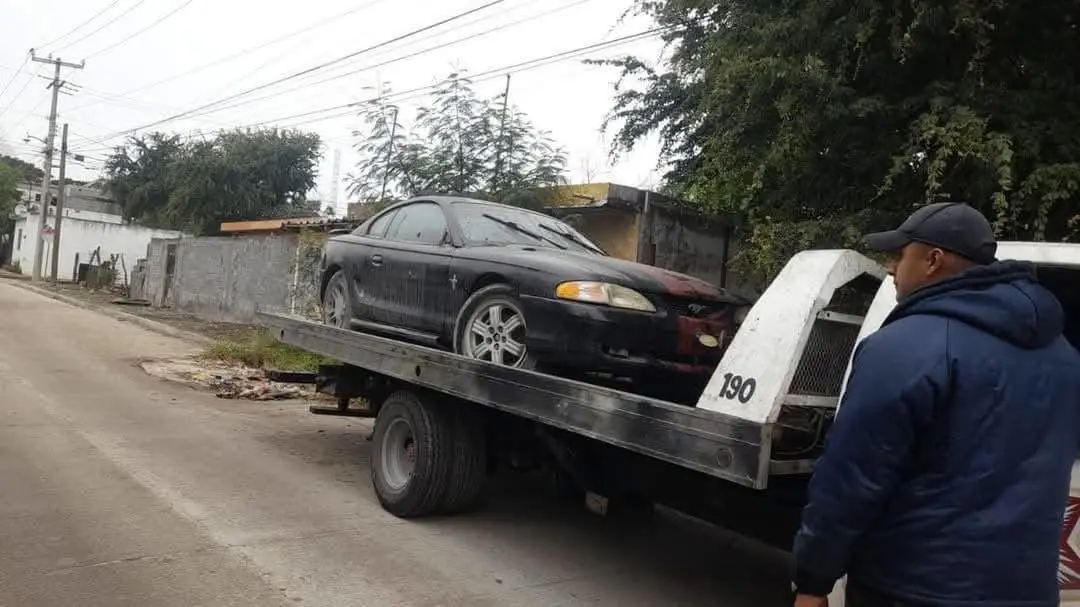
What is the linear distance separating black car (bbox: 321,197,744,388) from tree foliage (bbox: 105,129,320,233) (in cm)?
2642

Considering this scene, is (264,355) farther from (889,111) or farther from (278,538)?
(889,111)

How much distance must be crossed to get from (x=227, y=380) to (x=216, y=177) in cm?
2362

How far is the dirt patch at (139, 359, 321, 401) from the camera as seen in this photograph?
1041cm

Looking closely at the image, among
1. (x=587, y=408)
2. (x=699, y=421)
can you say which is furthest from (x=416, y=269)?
(x=699, y=421)

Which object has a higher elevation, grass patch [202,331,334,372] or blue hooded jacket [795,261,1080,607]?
blue hooded jacket [795,261,1080,607]

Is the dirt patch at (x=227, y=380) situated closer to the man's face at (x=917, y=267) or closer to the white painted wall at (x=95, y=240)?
the man's face at (x=917, y=267)

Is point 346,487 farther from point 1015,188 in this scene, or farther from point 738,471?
point 1015,188

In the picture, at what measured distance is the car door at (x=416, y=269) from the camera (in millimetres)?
5699

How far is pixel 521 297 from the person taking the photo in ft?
16.1

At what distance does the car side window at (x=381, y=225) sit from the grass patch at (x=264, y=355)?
4.93 m

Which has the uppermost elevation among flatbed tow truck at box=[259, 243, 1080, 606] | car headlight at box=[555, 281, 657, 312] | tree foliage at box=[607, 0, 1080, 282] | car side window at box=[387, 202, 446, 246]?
Answer: tree foliage at box=[607, 0, 1080, 282]

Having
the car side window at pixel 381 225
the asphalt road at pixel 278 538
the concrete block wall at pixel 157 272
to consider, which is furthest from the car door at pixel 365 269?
the concrete block wall at pixel 157 272

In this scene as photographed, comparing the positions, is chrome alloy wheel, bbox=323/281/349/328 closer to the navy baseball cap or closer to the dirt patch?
the dirt patch

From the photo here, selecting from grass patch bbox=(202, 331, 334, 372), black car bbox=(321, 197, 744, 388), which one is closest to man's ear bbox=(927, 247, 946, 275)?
black car bbox=(321, 197, 744, 388)
